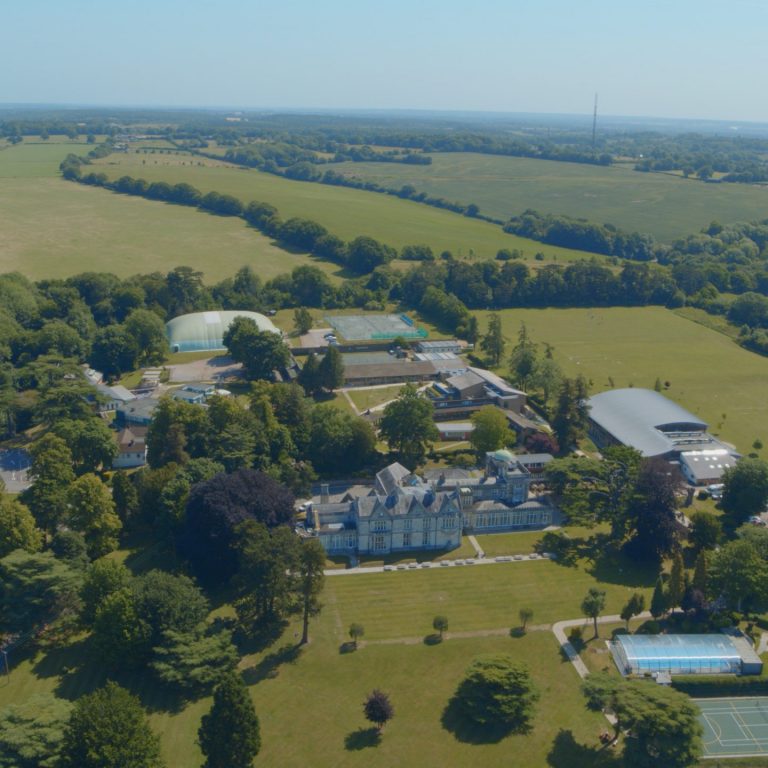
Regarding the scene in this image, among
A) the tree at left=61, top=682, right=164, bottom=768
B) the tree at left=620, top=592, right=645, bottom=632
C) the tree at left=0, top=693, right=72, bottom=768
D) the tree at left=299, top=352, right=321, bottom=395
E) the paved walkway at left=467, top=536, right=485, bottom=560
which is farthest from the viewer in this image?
the tree at left=299, top=352, right=321, bottom=395

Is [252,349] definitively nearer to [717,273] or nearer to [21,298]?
[21,298]

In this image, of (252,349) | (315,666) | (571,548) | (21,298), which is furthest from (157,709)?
(21,298)

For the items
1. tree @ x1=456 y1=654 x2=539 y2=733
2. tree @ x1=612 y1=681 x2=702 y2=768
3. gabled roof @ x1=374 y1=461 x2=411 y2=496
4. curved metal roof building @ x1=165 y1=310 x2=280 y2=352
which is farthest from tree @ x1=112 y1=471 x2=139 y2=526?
curved metal roof building @ x1=165 y1=310 x2=280 y2=352

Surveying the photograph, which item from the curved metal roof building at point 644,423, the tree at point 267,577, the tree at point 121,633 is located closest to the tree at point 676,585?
the curved metal roof building at point 644,423

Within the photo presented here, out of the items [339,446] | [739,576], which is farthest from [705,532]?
[339,446]

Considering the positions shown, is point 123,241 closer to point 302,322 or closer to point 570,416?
point 302,322

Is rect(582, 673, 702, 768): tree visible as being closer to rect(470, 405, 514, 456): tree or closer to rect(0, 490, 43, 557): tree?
rect(470, 405, 514, 456): tree

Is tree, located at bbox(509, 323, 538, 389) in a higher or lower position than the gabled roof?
higher
